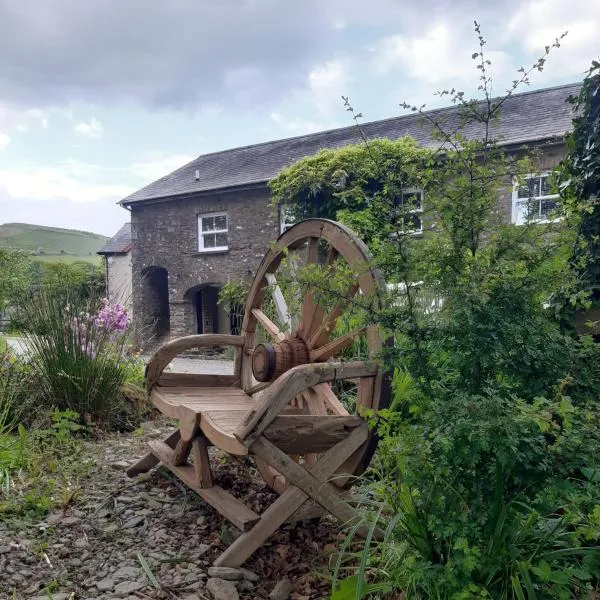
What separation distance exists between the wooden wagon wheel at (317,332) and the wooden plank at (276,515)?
17cm

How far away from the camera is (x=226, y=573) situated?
95.5 inches

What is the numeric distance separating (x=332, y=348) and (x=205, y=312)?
1528 centimetres

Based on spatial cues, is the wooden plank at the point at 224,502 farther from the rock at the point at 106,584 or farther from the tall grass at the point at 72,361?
the tall grass at the point at 72,361

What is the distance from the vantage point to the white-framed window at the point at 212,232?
16.2 m

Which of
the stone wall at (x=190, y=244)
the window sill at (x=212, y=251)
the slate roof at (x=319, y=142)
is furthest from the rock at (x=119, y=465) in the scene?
the window sill at (x=212, y=251)

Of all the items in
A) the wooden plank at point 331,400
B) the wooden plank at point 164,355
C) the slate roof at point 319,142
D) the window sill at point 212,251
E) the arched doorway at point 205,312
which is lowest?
the arched doorway at point 205,312

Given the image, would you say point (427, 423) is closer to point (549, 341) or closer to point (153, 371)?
point (549, 341)

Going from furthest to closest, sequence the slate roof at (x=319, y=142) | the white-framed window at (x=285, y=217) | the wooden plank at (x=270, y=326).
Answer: the slate roof at (x=319, y=142), the white-framed window at (x=285, y=217), the wooden plank at (x=270, y=326)

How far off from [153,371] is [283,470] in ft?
4.95

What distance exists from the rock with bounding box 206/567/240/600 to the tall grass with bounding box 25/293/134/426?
2.51 m

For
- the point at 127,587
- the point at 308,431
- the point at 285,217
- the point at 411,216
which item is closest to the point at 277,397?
the point at 308,431

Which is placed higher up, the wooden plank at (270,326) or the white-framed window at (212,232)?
the white-framed window at (212,232)

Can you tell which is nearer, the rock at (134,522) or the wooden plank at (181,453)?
the rock at (134,522)

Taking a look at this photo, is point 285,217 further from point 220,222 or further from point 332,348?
point 332,348
